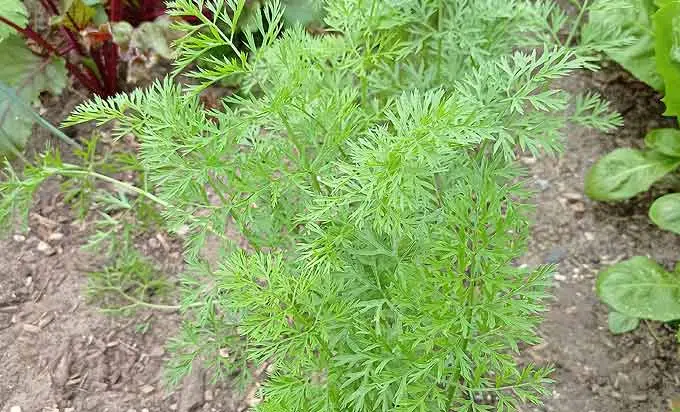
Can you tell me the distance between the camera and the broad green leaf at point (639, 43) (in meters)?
2.38

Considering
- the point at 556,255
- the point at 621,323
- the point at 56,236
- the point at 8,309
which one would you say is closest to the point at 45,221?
the point at 56,236

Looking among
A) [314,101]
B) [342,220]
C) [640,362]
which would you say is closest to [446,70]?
[314,101]

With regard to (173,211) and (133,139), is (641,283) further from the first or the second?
(133,139)

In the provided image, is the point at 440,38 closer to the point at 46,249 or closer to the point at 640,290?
the point at 640,290

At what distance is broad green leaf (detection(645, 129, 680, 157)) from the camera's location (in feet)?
7.43

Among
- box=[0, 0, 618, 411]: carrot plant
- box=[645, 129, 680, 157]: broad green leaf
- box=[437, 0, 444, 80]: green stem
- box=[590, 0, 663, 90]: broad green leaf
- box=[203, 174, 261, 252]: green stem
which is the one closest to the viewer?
box=[0, 0, 618, 411]: carrot plant

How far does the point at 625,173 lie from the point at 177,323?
4.58 feet

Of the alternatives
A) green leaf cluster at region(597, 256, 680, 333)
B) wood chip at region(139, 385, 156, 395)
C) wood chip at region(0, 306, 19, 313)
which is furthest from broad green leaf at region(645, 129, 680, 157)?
wood chip at region(0, 306, 19, 313)

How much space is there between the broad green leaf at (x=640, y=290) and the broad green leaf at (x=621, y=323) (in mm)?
48

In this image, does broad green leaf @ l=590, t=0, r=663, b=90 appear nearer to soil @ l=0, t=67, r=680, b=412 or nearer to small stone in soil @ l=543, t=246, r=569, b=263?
soil @ l=0, t=67, r=680, b=412

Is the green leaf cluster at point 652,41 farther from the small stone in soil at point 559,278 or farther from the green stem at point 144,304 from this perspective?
the green stem at point 144,304

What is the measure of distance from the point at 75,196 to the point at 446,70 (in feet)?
4.22

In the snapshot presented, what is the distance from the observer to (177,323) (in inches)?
83.8

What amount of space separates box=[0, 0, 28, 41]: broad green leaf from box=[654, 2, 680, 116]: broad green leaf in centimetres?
181
